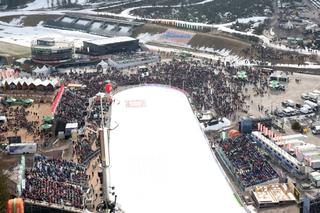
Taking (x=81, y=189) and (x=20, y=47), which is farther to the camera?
(x=20, y=47)

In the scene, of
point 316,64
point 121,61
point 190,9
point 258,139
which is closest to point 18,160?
point 258,139

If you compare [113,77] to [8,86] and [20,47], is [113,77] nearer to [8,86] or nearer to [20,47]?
[8,86]

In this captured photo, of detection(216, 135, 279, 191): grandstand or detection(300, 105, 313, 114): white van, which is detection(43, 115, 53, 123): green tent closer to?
detection(216, 135, 279, 191): grandstand

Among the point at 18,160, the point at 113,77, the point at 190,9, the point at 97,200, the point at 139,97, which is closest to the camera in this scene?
the point at 97,200

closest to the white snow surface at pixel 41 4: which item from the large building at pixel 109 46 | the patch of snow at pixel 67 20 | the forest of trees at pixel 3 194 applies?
the patch of snow at pixel 67 20

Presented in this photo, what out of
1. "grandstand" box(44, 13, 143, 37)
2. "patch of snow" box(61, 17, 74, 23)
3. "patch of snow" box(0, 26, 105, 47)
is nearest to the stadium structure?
"patch of snow" box(0, 26, 105, 47)

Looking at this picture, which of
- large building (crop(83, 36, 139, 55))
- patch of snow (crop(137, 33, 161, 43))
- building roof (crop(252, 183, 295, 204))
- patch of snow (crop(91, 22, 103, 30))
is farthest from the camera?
patch of snow (crop(91, 22, 103, 30))
